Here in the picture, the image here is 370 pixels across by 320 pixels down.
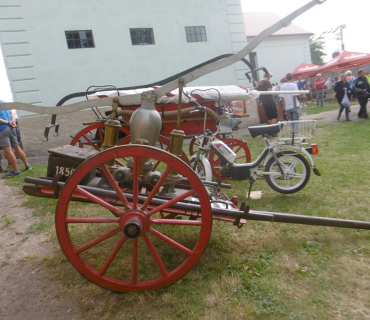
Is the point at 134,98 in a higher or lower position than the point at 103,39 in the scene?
lower

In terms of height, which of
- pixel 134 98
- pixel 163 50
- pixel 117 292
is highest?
pixel 163 50

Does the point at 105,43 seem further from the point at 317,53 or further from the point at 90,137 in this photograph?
the point at 317,53

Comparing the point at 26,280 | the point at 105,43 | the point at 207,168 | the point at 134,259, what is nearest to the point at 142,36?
the point at 105,43

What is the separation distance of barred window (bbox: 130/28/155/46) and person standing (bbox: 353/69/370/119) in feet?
23.8

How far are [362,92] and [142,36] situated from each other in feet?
25.7

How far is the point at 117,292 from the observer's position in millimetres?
1953

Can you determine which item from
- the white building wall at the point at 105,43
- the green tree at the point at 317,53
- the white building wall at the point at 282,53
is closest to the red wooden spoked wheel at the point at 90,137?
the white building wall at the point at 105,43

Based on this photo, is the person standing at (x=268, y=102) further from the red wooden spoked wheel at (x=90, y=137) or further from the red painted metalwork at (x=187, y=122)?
the red wooden spoked wheel at (x=90, y=137)

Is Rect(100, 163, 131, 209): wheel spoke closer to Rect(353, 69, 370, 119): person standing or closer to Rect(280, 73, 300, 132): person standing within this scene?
Rect(280, 73, 300, 132): person standing

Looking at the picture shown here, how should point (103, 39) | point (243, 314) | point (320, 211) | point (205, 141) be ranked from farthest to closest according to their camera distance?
point (103, 39)
point (205, 141)
point (320, 211)
point (243, 314)

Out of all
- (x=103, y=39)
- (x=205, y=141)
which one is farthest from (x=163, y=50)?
(x=205, y=141)

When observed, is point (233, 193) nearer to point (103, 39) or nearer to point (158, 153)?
point (158, 153)

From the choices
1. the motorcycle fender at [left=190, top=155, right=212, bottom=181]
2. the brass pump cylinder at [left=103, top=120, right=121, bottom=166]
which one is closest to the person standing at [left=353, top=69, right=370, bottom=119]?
the motorcycle fender at [left=190, top=155, right=212, bottom=181]

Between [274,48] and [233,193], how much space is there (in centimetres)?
2017
